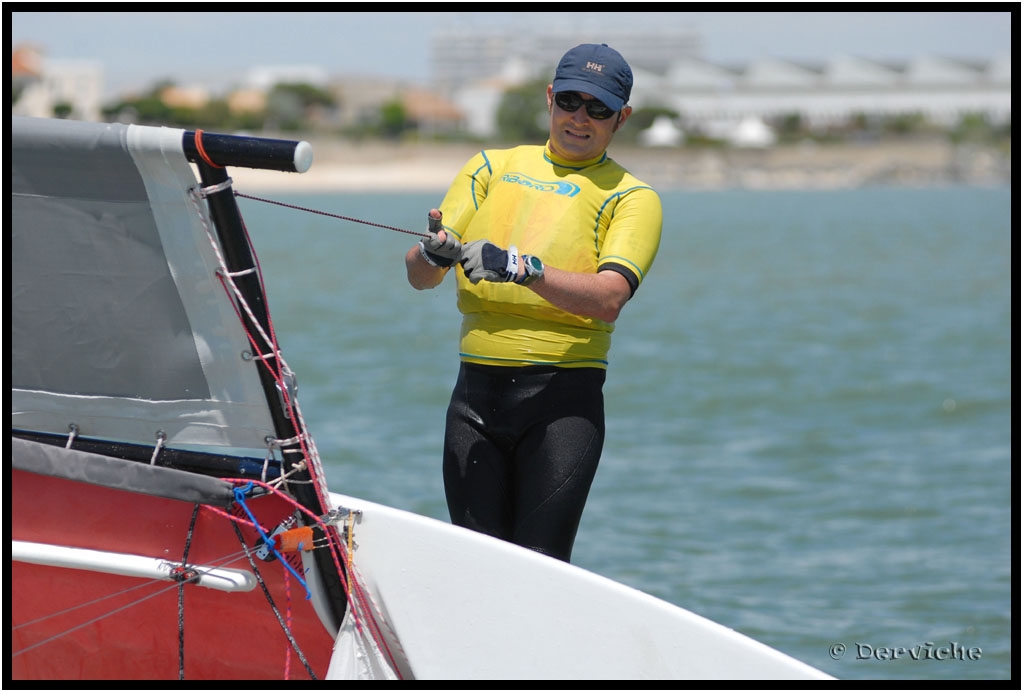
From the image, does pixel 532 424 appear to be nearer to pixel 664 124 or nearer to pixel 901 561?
pixel 901 561

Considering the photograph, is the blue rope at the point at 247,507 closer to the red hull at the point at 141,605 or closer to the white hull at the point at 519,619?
the red hull at the point at 141,605

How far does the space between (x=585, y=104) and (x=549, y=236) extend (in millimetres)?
329

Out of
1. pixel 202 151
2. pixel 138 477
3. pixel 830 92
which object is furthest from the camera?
pixel 830 92

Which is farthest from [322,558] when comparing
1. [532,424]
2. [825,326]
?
[825,326]

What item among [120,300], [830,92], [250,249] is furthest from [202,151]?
[830,92]

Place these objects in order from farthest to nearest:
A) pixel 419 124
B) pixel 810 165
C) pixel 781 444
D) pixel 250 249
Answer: pixel 419 124 < pixel 810 165 < pixel 781 444 < pixel 250 249

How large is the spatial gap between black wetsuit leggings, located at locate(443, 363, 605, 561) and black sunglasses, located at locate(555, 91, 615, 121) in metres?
0.63

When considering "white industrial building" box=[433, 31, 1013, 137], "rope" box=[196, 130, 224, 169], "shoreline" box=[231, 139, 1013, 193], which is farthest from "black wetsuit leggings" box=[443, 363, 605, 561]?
"white industrial building" box=[433, 31, 1013, 137]

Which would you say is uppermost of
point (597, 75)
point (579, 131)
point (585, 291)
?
point (597, 75)

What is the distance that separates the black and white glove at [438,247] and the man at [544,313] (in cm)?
12

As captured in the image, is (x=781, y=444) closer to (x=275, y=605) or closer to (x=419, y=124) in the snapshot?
(x=275, y=605)

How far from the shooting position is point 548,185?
314cm

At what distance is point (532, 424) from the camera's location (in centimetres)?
317

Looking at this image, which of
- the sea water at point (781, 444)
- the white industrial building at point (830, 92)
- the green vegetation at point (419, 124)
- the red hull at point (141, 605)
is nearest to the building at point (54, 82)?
the green vegetation at point (419, 124)
